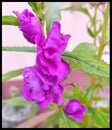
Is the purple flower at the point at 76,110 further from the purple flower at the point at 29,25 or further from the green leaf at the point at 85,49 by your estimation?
the purple flower at the point at 29,25

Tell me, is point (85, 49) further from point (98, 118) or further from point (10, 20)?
point (10, 20)

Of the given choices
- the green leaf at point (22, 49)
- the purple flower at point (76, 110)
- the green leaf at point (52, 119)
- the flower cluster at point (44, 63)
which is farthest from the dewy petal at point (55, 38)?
the green leaf at point (52, 119)

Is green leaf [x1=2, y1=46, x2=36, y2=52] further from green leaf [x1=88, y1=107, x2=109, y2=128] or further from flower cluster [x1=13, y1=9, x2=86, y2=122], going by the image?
green leaf [x1=88, y1=107, x2=109, y2=128]

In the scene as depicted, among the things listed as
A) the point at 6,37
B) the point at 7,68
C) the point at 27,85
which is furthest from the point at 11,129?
the point at 27,85

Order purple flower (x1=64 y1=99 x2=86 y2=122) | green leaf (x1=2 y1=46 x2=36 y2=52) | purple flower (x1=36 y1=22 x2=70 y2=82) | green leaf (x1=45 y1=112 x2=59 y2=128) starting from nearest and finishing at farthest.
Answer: purple flower (x1=36 y1=22 x2=70 y2=82) < green leaf (x1=2 y1=46 x2=36 y2=52) < purple flower (x1=64 y1=99 x2=86 y2=122) < green leaf (x1=45 y1=112 x2=59 y2=128)

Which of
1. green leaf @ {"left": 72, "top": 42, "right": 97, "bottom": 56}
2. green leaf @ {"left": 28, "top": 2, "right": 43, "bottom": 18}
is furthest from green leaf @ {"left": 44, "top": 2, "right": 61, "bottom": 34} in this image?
green leaf @ {"left": 72, "top": 42, "right": 97, "bottom": 56}

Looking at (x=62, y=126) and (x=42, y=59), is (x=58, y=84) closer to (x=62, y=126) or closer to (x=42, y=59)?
(x=42, y=59)

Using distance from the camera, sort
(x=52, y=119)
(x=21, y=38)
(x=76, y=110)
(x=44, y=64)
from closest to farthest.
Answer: (x=44, y=64)
(x=21, y=38)
(x=76, y=110)
(x=52, y=119)

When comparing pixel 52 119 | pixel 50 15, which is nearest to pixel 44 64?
pixel 50 15
